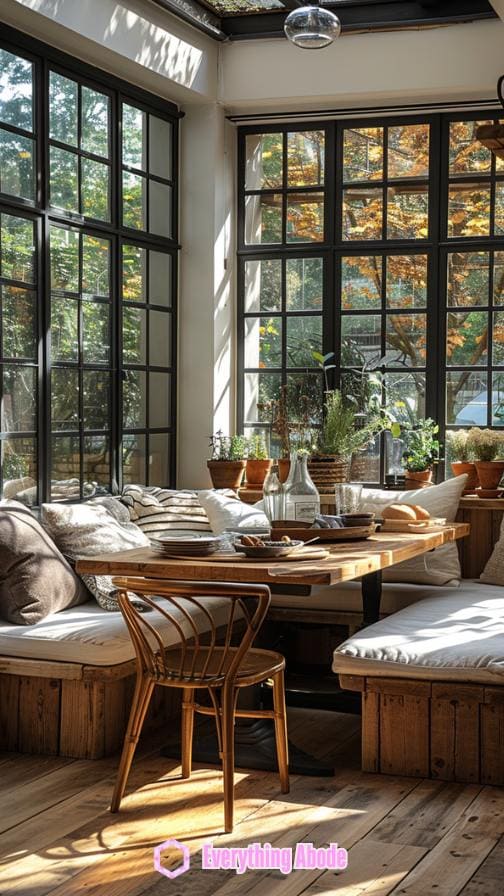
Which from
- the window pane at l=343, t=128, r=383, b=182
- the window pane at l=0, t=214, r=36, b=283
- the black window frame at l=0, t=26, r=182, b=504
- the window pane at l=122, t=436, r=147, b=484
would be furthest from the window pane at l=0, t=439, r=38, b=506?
the window pane at l=343, t=128, r=383, b=182

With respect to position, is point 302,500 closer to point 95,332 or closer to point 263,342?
point 95,332

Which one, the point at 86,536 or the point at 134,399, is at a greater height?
the point at 134,399

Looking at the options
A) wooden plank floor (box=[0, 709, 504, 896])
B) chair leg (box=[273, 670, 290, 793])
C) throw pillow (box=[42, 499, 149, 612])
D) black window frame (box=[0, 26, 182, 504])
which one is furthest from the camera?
black window frame (box=[0, 26, 182, 504])

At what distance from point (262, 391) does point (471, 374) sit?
1290mm

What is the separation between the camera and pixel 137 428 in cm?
648

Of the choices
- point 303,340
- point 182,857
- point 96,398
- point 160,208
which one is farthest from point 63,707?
point 160,208

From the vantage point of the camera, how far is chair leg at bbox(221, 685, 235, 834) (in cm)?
351

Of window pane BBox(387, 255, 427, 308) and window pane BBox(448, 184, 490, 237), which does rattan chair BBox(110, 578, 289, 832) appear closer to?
window pane BBox(387, 255, 427, 308)

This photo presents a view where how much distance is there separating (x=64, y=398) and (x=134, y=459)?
80 centimetres

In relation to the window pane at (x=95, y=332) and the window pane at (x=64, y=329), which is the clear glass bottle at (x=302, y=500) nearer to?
the window pane at (x=64, y=329)

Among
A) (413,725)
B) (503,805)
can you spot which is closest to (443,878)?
(503,805)

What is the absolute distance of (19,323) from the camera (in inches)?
212

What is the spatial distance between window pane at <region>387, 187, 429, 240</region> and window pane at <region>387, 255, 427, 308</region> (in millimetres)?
134

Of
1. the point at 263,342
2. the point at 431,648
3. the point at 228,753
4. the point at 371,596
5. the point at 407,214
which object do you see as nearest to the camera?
the point at 228,753
